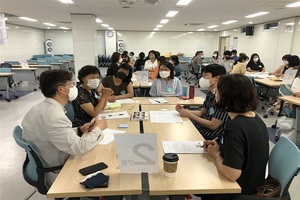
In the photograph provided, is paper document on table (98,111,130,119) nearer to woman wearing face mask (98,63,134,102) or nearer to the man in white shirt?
the man in white shirt

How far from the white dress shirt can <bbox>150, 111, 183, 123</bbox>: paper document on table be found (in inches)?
35.7

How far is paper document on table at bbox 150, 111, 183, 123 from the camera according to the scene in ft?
7.97

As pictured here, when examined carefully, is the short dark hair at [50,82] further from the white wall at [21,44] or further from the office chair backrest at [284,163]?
the white wall at [21,44]

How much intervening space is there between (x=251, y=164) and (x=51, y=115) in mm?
1314

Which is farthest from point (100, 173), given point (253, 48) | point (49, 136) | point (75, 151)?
point (253, 48)

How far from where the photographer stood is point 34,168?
177 centimetres

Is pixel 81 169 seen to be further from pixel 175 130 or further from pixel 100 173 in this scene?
pixel 175 130

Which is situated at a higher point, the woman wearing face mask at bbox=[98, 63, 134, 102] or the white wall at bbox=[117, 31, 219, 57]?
the white wall at bbox=[117, 31, 219, 57]

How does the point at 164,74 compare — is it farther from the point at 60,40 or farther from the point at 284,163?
the point at 60,40

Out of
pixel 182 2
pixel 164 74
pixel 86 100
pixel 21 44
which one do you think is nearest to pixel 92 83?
pixel 86 100

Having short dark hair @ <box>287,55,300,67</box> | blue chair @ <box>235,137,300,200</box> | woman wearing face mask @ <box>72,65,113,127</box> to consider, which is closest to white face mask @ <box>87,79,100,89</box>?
woman wearing face mask @ <box>72,65,113,127</box>

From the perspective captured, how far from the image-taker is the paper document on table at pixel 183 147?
1.71 meters

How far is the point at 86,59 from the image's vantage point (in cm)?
856

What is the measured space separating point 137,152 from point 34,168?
957 millimetres
